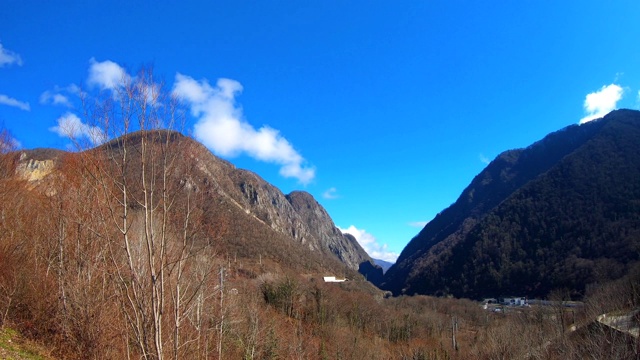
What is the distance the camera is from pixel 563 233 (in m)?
110

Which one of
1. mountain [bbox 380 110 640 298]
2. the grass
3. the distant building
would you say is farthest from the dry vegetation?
mountain [bbox 380 110 640 298]

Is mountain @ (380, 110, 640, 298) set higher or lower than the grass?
higher

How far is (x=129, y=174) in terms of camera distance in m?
5.32

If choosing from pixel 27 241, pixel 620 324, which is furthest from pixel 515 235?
pixel 27 241

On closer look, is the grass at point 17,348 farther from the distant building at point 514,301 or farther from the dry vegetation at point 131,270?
the distant building at point 514,301

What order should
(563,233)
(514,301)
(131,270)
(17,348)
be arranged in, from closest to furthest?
(131,270) → (17,348) → (514,301) → (563,233)

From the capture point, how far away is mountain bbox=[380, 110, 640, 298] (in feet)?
291

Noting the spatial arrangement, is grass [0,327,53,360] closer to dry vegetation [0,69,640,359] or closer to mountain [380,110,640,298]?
dry vegetation [0,69,640,359]

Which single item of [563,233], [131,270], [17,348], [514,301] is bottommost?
[514,301]

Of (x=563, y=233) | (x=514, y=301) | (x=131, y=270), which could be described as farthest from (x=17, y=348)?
(x=563, y=233)

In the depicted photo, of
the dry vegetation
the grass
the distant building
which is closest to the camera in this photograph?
the dry vegetation

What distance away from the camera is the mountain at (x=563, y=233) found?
88750 millimetres

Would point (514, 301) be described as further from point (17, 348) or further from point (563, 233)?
point (17, 348)

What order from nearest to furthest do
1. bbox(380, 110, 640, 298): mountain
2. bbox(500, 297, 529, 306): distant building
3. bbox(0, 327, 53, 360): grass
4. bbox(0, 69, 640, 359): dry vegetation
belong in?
1. bbox(0, 69, 640, 359): dry vegetation
2. bbox(0, 327, 53, 360): grass
3. bbox(380, 110, 640, 298): mountain
4. bbox(500, 297, 529, 306): distant building
